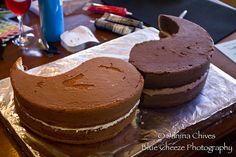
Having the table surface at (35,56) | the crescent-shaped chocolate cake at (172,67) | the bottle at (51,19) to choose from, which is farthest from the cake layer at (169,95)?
the bottle at (51,19)

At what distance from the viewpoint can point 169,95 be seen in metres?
0.79

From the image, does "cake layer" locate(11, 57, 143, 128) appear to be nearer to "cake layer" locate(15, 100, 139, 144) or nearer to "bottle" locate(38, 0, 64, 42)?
"cake layer" locate(15, 100, 139, 144)

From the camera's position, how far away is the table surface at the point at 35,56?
0.75 m

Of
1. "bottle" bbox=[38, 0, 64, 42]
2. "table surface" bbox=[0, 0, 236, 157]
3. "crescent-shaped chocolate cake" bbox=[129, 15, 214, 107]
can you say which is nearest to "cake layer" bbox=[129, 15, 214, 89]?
"crescent-shaped chocolate cake" bbox=[129, 15, 214, 107]

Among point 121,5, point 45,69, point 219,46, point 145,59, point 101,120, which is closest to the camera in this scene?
point 101,120

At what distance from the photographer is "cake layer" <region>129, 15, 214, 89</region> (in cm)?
76

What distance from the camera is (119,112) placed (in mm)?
A: 679

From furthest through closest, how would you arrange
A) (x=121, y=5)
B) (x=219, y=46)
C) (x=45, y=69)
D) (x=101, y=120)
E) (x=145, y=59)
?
1. (x=121, y=5)
2. (x=219, y=46)
3. (x=45, y=69)
4. (x=145, y=59)
5. (x=101, y=120)

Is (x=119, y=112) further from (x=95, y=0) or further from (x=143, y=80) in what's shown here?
(x=95, y=0)

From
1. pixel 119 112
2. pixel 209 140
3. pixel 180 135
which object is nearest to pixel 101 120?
pixel 119 112

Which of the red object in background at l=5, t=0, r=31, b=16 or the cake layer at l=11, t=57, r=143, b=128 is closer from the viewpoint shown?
the cake layer at l=11, t=57, r=143, b=128

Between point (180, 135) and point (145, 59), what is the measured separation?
0.18 m

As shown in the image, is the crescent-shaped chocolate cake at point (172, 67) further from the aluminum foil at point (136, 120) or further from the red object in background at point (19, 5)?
the red object in background at point (19, 5)

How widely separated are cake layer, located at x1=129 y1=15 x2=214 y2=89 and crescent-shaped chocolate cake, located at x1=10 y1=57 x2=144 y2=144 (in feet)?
0.15
